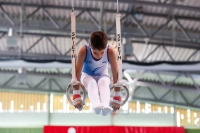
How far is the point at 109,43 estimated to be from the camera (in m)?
12.2

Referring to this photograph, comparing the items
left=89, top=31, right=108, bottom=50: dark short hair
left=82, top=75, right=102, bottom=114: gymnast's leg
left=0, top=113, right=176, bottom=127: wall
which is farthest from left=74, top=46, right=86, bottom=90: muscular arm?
left=0, top=113, right=176, bottom=127: wall

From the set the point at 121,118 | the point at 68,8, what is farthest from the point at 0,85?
the point at 68,8

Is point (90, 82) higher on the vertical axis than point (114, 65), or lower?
lower

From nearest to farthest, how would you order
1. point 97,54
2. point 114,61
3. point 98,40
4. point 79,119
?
1. point 98,40
2. point 97,54
3. point 114,61
4. point 79,119

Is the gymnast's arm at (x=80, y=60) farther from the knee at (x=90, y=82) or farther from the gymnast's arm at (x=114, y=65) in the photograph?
the gymnast's arm at (x=114, y=65)

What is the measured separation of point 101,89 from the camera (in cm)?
478

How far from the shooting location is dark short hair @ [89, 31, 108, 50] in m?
4.36

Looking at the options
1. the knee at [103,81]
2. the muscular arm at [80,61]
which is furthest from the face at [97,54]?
the knee at [103,81]

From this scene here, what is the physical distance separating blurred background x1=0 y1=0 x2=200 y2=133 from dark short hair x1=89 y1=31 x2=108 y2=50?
5.16m

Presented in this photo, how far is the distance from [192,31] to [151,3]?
2.82 m

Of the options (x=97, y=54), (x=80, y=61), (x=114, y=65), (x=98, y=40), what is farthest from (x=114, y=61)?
(x=98, y=40)

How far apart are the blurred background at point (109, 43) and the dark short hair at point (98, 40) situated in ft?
16.9

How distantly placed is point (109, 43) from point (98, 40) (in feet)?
25.9

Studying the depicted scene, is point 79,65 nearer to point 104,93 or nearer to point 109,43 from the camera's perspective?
point 104,93
